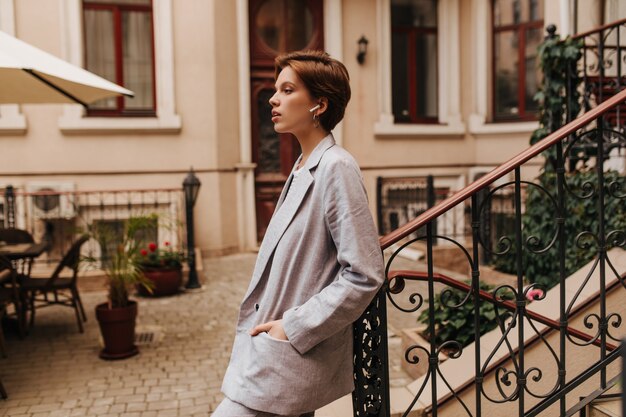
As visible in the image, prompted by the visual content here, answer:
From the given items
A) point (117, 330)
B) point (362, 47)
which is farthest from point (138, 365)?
point (362, 47)

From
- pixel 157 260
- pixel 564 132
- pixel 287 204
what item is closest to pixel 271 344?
pixel 287 204

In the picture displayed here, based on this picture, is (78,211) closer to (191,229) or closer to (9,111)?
(9,111)

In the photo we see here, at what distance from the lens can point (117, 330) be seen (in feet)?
16.8

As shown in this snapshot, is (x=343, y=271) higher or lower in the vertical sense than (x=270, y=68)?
lower

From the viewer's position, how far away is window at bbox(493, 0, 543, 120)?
1055 centimetres

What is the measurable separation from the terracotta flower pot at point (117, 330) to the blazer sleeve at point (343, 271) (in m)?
3.57

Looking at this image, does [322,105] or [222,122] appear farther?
[222,122]

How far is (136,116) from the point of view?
925 centimetres

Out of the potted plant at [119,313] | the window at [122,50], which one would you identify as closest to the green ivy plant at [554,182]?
the potted plant at [119,313]

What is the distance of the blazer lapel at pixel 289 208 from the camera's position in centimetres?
203

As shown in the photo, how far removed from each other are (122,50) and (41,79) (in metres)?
4.35

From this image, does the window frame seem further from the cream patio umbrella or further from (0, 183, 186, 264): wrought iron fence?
the cream patio umbrella

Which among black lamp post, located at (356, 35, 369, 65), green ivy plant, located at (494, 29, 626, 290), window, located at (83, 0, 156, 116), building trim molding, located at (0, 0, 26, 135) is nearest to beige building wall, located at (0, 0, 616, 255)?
building trim molding, located at (0, 0, 26, 135)

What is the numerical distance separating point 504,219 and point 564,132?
6.88m
